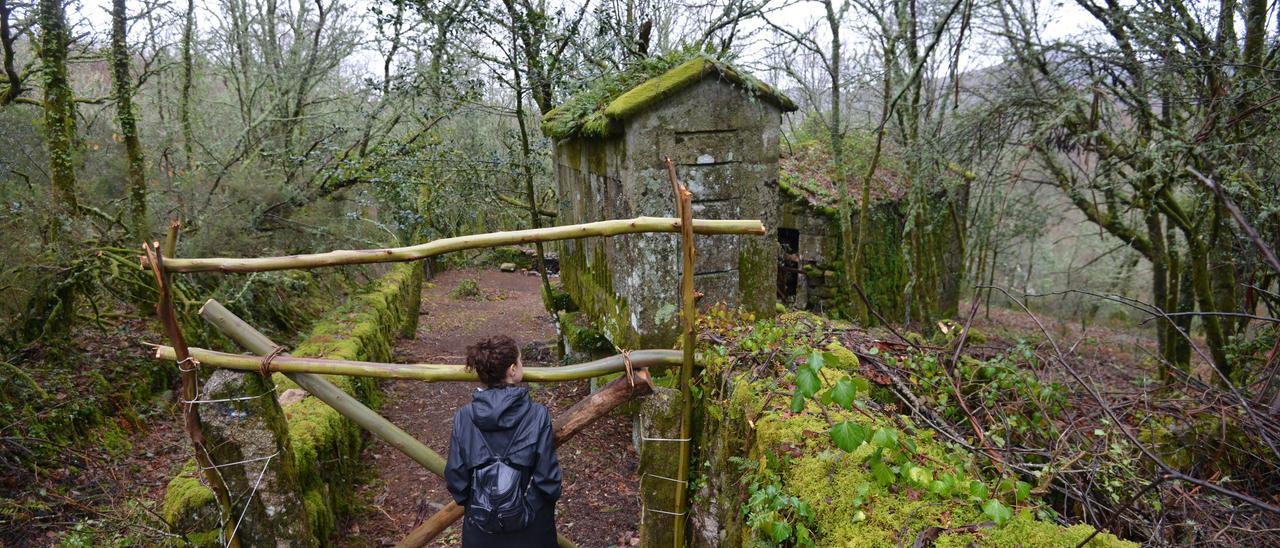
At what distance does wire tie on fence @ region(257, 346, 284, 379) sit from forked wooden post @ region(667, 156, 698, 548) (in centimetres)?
198

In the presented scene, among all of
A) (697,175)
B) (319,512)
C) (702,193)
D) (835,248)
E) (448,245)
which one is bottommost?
(319,512)

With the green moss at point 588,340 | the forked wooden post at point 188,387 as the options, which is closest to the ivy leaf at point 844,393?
the forked wooden post at point 188,387

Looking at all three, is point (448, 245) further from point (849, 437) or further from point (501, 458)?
point (849, 437)

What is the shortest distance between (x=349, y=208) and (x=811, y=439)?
31.4 feet

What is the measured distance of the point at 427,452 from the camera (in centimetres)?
340

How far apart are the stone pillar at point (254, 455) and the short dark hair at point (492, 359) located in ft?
3.79

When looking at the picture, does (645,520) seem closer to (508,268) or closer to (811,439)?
(811,439)

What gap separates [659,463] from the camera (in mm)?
3299

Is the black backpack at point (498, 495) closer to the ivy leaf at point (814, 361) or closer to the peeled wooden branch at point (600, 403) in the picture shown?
the peeled wooden branch at point (600, 403)

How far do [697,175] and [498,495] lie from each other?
122 inches

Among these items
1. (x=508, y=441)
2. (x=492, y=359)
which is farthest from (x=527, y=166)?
(x=508, y=441)

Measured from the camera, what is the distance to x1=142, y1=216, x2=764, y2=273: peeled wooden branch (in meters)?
2.93

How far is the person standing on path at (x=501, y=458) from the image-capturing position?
2.86 metres

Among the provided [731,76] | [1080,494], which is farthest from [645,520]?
[731,76]
